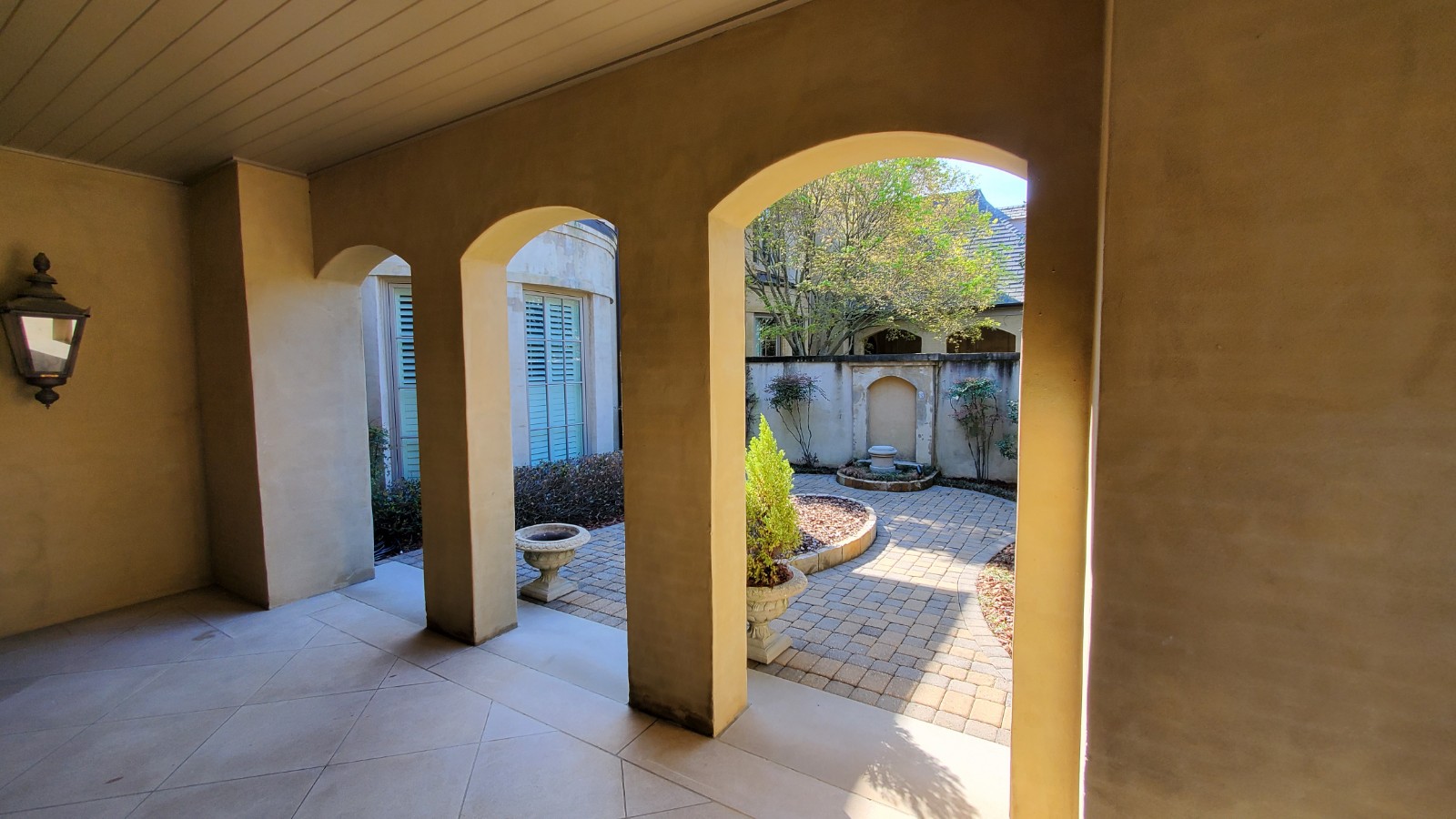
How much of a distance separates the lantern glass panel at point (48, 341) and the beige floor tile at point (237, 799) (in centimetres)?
322

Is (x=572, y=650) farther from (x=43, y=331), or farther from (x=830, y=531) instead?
(x=43, y=331)

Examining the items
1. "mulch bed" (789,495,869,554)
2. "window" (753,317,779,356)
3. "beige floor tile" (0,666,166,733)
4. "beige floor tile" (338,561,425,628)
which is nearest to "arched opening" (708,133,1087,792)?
"mulch bed" (789,495,869,554)

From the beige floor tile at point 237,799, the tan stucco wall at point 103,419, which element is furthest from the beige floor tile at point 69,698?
the tan stucco wall at point 103,419

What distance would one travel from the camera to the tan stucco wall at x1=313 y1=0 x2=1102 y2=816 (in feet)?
6.78

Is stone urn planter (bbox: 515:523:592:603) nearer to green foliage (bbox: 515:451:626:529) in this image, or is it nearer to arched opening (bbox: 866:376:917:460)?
green foliage (bbox: 515:451:626:529)

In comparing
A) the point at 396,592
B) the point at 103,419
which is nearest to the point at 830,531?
the point at 396,592

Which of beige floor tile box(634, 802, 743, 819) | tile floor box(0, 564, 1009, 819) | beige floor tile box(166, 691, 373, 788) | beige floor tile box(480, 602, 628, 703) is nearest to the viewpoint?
beige floor tile box(634, 802, 743, 819)

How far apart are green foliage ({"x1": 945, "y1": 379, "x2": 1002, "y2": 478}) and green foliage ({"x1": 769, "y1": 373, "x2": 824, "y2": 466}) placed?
2.52m

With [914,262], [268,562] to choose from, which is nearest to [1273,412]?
[268,562]

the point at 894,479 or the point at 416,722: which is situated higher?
the point at 894,479

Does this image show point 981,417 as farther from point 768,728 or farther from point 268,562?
point 268,562

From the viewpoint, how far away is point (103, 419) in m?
4.44

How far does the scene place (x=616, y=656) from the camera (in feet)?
12.5

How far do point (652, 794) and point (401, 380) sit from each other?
19.9 feet
